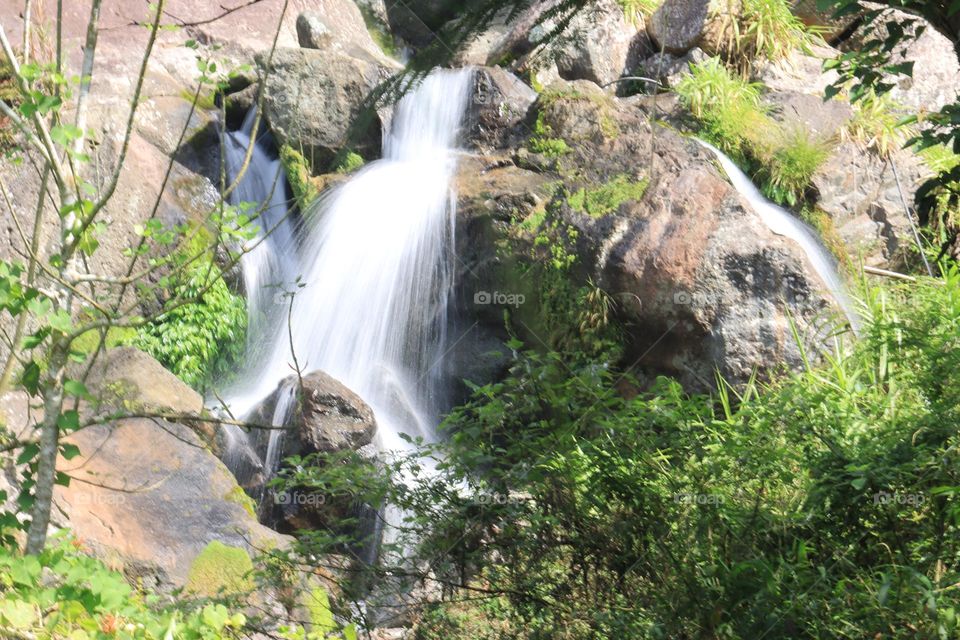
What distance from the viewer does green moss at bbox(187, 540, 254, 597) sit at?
5.29 m

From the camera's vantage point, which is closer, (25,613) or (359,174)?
(25,613)

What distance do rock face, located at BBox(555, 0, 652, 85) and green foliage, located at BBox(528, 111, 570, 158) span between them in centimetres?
260

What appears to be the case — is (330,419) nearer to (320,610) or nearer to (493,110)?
(320,610)

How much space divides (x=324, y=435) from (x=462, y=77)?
17.1 ft

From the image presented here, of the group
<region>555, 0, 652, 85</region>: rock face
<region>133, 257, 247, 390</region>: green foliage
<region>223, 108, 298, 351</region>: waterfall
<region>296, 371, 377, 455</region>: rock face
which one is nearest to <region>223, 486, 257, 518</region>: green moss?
<region>296, 371, 377, 455</region>: rock face

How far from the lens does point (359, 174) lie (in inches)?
397

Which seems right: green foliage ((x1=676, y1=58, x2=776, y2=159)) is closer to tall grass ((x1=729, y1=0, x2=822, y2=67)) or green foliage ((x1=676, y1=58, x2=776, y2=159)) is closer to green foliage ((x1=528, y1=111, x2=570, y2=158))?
tall grass ((x1=729, y1=0, x2=822, y2=67))

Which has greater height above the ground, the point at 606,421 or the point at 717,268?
the point at 717,268

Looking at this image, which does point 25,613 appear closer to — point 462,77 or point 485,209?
point 485,209

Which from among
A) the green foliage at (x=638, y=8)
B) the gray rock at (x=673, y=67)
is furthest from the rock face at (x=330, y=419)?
the green foliage at (x=638, y=8)

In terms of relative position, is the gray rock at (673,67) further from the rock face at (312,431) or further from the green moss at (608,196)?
the rock face at (312,431)

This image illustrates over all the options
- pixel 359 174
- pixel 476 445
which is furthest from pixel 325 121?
pixel 476 445

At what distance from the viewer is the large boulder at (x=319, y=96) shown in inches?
414

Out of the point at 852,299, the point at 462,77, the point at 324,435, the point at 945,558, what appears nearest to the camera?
the point at 945,558
